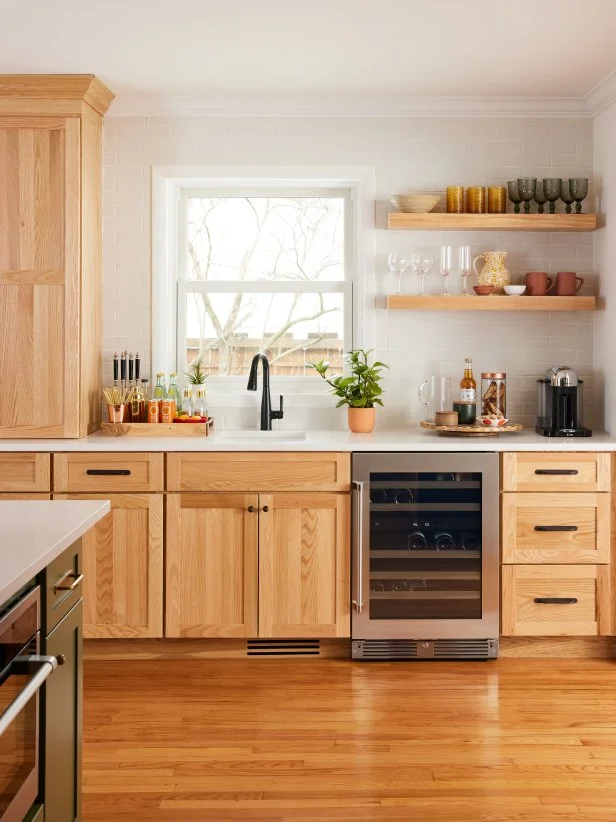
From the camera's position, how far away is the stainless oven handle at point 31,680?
60.6 inches

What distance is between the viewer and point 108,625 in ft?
12.6

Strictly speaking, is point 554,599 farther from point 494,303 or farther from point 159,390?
point 159,390

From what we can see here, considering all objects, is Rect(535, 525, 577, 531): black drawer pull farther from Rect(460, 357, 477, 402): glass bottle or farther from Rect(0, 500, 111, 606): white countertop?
Rect(0, 500, 111, 606): white countertop

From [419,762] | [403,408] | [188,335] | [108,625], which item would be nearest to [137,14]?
[188,335]

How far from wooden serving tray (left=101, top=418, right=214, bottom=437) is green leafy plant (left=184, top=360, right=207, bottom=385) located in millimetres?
318

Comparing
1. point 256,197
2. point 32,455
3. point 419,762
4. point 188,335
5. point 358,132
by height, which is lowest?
point 419,762

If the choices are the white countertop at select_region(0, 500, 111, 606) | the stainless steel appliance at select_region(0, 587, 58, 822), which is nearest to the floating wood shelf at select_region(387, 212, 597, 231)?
the white countertop at select_region(0, 500, 111, 606)

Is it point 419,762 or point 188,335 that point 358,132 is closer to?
point 188,335

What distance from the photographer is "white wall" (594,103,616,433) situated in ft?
13.7

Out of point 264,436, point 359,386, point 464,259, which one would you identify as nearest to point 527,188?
point 464,259

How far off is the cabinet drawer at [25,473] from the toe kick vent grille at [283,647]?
1.15 m

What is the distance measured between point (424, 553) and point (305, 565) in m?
0.53

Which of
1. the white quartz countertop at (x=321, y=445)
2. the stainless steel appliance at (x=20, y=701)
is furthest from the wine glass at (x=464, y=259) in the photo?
the stainless steel appliance at (x=20, y=701)

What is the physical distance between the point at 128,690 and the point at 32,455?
3.56 feet
